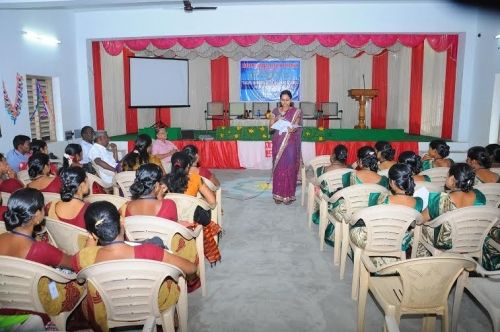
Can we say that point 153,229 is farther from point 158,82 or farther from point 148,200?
point 158,82

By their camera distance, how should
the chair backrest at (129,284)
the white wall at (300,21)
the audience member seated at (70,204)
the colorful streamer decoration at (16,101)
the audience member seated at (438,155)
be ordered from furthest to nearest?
the white wall at (300,21), the colorful streamer decoration at (16,101), the audience member seated at (438,155), the audience member seated at (70,204), the chair backrest at (129,284)

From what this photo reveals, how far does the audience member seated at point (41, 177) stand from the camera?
10.5 ft

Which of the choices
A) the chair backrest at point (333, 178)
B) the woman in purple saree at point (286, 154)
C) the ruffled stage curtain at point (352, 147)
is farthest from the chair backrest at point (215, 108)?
the chair backrest at point (333, 178)

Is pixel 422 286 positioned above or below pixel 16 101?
below

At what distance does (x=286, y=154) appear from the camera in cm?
522

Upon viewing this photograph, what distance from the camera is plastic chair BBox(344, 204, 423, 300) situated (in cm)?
253

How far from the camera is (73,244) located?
7.93 feet

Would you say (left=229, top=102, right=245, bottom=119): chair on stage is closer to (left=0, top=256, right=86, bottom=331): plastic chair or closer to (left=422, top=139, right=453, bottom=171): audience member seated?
(left=422, top=139, right=453, bottom=171): audience member seated

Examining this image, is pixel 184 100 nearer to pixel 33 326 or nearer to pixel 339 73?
pixel 339 73

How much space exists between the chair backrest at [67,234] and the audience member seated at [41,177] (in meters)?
0.84

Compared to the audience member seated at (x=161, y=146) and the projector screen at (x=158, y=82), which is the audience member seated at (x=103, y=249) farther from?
the projector screen at (x=158, y=82)

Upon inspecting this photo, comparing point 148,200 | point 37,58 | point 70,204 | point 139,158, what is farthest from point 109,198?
point 37,58

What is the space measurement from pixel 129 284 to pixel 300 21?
6653 millimetres

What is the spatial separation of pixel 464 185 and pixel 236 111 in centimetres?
937
